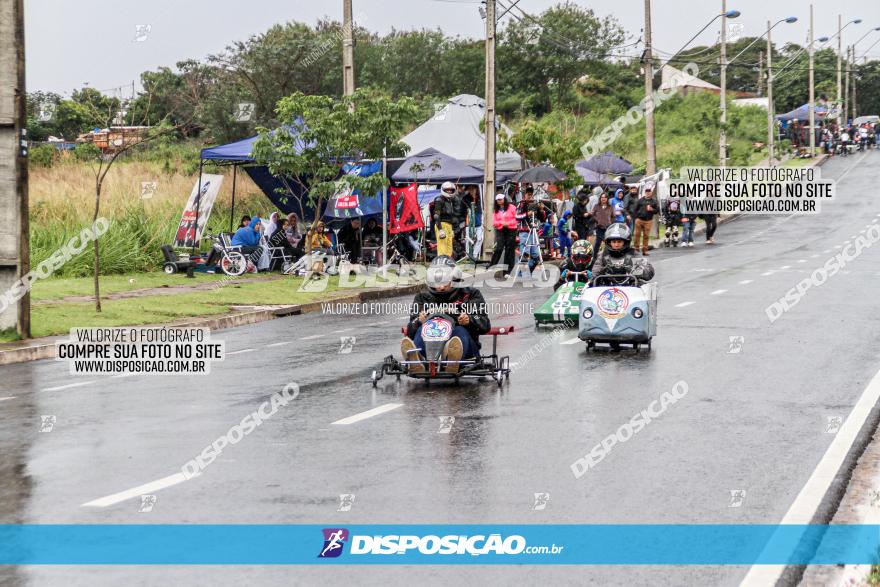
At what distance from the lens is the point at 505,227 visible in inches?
1226

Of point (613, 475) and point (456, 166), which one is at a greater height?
point (456, 166)

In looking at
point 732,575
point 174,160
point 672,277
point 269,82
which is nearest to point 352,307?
point 672,277

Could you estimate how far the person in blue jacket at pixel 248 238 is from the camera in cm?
2994

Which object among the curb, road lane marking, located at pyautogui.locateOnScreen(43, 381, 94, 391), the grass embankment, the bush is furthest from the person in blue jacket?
road lane marking, located at pyautogui.locateOnScreen(43, 381, 94, 391)

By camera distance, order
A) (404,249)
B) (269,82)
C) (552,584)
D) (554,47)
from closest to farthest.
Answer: (552,584), (404,249), (269,82), (554,47)

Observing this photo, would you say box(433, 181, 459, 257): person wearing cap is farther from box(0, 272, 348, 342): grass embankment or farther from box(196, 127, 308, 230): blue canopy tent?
box(196, 127, 308, 230): blue canopy tent

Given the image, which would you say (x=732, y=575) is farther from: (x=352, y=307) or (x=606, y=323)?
(x=352, y=307)

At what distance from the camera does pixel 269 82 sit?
251 feet

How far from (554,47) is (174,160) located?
5566 cm

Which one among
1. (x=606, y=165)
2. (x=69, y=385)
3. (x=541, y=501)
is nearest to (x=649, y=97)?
(x=606, y=165)

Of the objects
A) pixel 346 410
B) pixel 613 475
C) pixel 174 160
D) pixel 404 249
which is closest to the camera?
pixel 613 475

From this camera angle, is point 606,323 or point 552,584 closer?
point 552,584

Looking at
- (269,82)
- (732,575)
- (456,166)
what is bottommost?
(732,575)

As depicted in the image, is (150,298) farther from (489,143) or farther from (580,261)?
(489,143)
